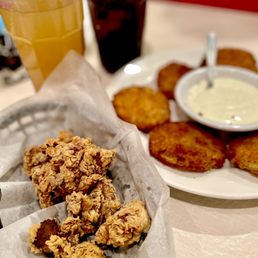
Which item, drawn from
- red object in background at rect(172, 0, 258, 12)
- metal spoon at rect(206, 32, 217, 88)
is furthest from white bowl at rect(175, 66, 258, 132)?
red object in background at rect(172, 0, 258, 12)

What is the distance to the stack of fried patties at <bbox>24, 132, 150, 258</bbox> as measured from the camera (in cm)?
75

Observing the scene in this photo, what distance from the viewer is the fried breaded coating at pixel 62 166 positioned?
82cm

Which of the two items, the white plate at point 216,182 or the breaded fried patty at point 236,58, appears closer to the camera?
the white plate at point 216,182

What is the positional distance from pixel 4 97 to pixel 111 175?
23.1 inches

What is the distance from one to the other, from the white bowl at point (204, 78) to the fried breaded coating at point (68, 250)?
48cm

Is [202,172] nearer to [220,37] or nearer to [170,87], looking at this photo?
[170,87]

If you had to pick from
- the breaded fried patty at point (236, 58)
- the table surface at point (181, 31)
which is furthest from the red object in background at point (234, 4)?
the breaded fried patty at point (236, 58)

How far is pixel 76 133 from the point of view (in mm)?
1018

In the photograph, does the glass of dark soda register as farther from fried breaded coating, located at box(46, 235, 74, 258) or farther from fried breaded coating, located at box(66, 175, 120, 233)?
fried breaded coating, located at box(46, 235, 74, 258)

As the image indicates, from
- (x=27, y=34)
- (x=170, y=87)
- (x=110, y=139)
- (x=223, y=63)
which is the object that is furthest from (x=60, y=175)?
(x=223, y=63)

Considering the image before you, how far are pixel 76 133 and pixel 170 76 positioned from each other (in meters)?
0.43

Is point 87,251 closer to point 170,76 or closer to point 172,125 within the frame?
point 172,125

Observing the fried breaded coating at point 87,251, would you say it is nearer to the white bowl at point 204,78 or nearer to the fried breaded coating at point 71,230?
the fried breaded coating at point 71,230

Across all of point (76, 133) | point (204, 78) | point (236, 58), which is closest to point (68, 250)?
point (76, 133)
